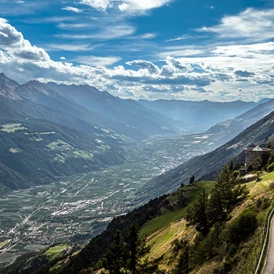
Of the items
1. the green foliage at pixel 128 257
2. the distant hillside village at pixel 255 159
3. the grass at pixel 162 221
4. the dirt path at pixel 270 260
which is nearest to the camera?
the dirt path at pixel 270 260

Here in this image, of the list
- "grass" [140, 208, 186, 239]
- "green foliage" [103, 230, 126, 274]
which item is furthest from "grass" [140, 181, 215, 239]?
"green foliage" [103, 230, 126, 274]

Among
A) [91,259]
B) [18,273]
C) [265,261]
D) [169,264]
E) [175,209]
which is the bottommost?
[18,273]

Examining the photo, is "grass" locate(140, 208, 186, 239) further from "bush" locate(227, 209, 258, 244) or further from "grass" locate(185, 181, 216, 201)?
"bush" locate(227, 209, 258, 244)

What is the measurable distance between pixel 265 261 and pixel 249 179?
6563 cm

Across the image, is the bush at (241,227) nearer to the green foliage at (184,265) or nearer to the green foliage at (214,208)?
the green foliage at (184,265)

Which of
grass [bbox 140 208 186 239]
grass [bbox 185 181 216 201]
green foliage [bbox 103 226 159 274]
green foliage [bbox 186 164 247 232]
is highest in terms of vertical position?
green foliage [bbox 186 164 247 232]

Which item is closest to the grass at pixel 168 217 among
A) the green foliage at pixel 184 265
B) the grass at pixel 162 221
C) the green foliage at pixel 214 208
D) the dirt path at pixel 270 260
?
the grass at pixel 162 221

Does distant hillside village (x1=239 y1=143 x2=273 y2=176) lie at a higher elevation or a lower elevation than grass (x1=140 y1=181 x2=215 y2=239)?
higher

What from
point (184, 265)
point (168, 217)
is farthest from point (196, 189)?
point (184, 265)

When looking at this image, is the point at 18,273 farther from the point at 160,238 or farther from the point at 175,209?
the point at 160,238

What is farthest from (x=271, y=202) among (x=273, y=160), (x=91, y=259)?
(x=91, y=259)

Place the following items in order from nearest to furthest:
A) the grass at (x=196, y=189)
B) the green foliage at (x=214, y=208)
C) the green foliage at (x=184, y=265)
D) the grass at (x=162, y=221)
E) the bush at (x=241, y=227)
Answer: the bush at (x=241, y=227) → the green foliage at (x=184, y=265) → the green foliage at (x=214, y=208) → the grass at (x=162, y=221) → the grass at (x=196, y=189)

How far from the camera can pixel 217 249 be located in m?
42.9

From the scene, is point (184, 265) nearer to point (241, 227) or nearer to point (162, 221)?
point (241, 227)
